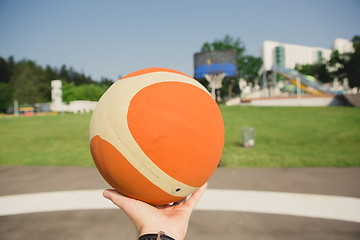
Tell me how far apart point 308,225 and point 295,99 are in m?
31.4

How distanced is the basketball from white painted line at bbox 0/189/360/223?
8.02 ft

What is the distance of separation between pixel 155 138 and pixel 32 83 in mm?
76294

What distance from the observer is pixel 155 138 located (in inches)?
65.0

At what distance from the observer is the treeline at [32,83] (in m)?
57.0

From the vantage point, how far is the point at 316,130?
14336mm

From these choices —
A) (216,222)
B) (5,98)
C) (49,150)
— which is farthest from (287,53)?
(216,222)

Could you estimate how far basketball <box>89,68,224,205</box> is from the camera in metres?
1.68

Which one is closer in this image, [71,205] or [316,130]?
[71,205]

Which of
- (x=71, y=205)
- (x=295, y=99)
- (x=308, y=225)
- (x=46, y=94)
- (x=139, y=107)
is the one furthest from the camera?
(x=46, y=94)

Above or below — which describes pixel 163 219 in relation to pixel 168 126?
below

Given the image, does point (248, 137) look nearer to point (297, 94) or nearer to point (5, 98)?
point (297, 94)

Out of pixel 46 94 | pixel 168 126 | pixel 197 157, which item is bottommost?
pixel 46 94

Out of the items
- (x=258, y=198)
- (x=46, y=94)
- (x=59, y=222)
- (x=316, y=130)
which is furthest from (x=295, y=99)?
(x=46, y=94)

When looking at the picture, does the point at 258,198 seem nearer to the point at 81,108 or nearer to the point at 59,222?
the point at 59,222
